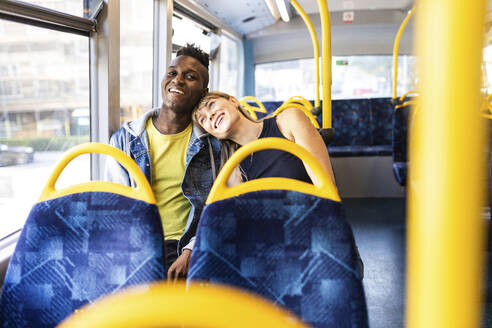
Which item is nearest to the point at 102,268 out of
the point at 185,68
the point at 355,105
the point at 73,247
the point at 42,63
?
the point at 73,247

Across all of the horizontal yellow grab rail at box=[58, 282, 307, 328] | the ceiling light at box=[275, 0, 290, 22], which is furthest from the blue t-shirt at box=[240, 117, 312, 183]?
the ceiling light at box=[275, 0, 290, 22]

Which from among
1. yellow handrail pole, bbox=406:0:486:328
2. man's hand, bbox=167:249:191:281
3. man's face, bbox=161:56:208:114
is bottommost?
man's hand, bbox=167:249:191:281

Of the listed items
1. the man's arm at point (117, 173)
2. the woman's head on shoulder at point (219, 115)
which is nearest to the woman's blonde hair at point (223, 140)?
the woman's head on shoulder at point (219, 115)

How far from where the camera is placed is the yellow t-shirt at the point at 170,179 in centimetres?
194

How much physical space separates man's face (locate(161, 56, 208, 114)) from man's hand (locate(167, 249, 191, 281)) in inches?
26.4

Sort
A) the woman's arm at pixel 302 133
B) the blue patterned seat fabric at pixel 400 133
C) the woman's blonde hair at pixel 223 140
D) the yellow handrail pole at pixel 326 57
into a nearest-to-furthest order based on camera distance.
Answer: the woman's arm at pixel 302 133 → the woman's blonde hair at pixel 223 140 → the yellow handrail pole at pixel 326 57 → the blue patterned seat fabric at pixel 400 133

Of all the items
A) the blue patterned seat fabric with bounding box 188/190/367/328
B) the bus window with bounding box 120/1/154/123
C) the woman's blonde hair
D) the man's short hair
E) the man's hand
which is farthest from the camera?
the bus window with bounding box 120/1/154/123

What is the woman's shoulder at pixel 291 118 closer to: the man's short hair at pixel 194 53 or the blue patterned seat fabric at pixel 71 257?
the man's short hair at pixel 194 53

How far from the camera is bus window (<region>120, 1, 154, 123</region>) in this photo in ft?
8.68

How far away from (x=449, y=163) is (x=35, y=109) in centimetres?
214

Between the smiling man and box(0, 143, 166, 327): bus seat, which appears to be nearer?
box(0, 143, 166, 327): bus seat

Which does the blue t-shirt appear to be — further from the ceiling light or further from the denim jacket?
the ceiling light

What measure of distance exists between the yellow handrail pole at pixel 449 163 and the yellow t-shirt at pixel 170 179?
1.72 m

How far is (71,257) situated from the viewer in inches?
45.3
